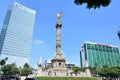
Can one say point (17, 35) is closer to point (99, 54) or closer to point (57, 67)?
point (99, 54)

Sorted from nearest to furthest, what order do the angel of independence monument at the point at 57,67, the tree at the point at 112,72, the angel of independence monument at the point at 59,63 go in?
1. the angel of independence monument at the point at 57,67
2. the angel of independence monument at the point at 59,63
3. the tree at the point at 112,72

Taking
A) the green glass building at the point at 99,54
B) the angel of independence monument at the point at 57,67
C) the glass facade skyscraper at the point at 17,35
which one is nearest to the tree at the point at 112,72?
the angel of independence monument at the point at 57,67

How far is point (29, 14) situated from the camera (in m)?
199

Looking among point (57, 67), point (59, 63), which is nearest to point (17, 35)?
point (59, 63)

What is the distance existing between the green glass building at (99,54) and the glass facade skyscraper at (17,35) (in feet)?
219

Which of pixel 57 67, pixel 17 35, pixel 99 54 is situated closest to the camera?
pixel 57 67

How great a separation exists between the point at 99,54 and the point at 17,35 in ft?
304

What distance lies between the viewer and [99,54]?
562 feet

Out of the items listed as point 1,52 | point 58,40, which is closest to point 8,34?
point 1,52

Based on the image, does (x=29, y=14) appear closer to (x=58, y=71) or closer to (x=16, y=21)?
(x=16, y=21)

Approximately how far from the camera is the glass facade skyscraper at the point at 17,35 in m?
172

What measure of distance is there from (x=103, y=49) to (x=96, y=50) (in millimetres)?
8894

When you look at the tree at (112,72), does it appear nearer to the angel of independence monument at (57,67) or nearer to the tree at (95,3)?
the angel of independence monument at (57,67)

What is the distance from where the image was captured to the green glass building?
168 m
